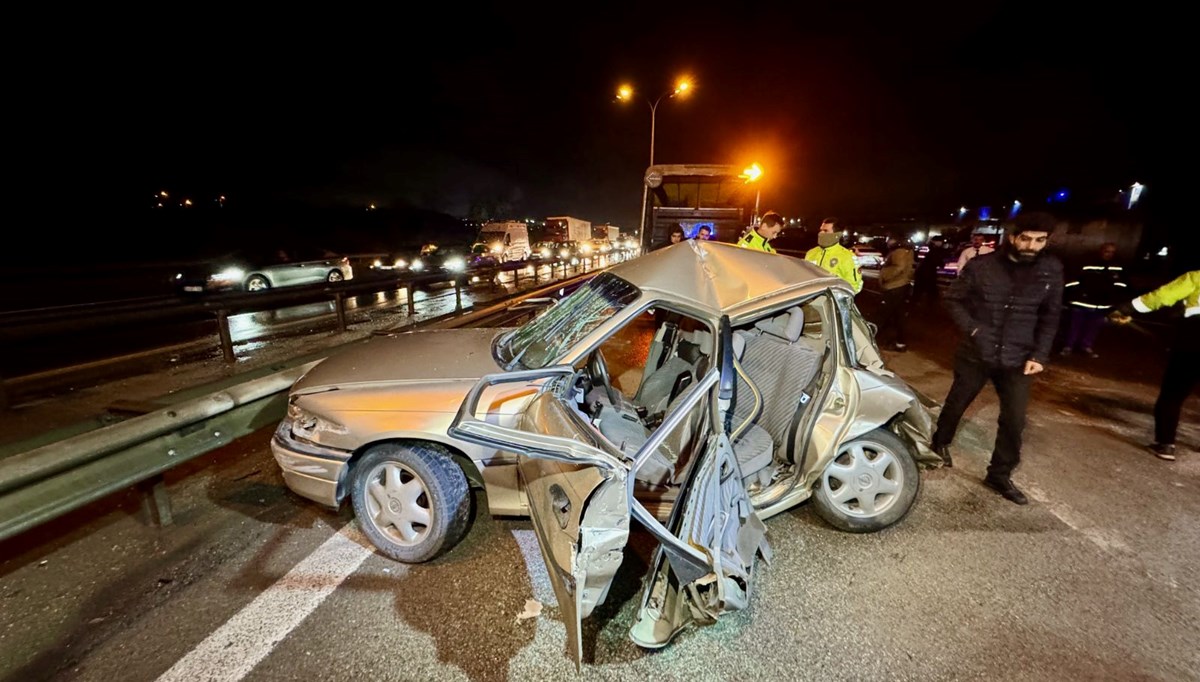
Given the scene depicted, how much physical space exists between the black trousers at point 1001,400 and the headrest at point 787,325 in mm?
1339

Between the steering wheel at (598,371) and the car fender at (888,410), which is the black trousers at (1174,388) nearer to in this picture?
the car fender at (888,410)

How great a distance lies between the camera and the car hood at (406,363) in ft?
8.77

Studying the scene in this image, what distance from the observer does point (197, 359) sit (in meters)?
6.73

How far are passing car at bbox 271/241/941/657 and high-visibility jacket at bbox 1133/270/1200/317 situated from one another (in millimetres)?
2954

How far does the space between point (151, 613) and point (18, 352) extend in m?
8.98

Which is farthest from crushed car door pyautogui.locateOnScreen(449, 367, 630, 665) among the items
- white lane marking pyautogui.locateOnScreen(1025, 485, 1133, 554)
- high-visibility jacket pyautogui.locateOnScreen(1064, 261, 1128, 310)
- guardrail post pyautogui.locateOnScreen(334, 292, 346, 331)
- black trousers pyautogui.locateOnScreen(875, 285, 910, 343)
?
high-visibility jacket pyautogui.locateOnScreen(1064, 261, 1128, 310)

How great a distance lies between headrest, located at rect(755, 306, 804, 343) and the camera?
319cm

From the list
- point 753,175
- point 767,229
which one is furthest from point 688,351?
point 753,175

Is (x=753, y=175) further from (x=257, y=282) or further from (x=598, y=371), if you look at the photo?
(x=257, y=282)

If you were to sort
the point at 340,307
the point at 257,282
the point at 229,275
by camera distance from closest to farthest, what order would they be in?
the point at 340,307, the point at 229,275, the point at 257,282

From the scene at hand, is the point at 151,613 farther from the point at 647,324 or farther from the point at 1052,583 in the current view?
the point at 647,324

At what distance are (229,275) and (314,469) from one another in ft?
44.5

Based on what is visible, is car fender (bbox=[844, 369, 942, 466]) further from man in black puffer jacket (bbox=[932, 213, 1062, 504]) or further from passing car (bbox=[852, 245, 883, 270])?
passing car (bbox=[852, 245, 883, 270])

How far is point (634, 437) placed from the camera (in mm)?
2859
